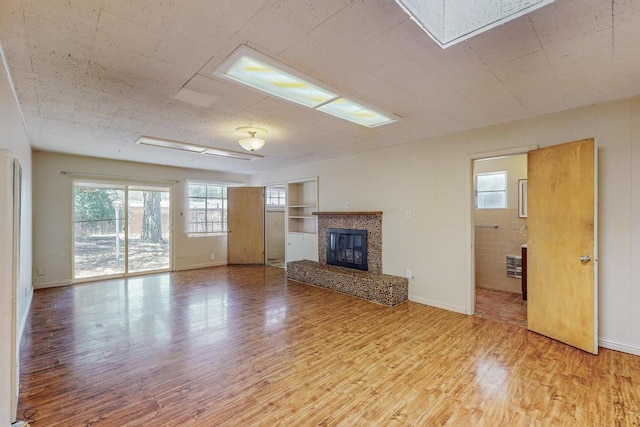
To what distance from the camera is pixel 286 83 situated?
2.50 m

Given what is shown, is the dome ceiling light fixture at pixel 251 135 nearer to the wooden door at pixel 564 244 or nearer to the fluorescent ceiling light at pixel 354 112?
the fluorescent ceiling light at pixel 354 112

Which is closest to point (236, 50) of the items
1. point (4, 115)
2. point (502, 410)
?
point (4, 115)

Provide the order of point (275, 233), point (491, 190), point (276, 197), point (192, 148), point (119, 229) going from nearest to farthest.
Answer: point (192, 148), point (491, 190), point (119, 229), point (276, 197), point (275, 233)

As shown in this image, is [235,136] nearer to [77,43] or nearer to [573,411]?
[77,43]

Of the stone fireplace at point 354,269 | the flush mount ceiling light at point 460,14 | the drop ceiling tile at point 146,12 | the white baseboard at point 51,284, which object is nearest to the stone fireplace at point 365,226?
the stone fireplace at point 354,269

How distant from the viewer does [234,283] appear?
554 centimetres

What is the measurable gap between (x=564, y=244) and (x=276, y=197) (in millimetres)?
6629

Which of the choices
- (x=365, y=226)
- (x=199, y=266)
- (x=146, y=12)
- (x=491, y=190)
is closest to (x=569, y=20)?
(x=146, y=12)

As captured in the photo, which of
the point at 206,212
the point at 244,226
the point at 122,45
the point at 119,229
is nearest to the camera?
the point at 122,45

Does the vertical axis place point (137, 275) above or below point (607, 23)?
below

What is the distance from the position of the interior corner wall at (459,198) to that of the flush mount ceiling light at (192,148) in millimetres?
1514

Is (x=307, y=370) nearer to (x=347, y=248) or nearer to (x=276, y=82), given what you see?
(x=276, y=82)

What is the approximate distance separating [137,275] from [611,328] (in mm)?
7578

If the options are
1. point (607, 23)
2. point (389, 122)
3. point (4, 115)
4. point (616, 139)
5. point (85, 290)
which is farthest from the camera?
point (85, 290)
